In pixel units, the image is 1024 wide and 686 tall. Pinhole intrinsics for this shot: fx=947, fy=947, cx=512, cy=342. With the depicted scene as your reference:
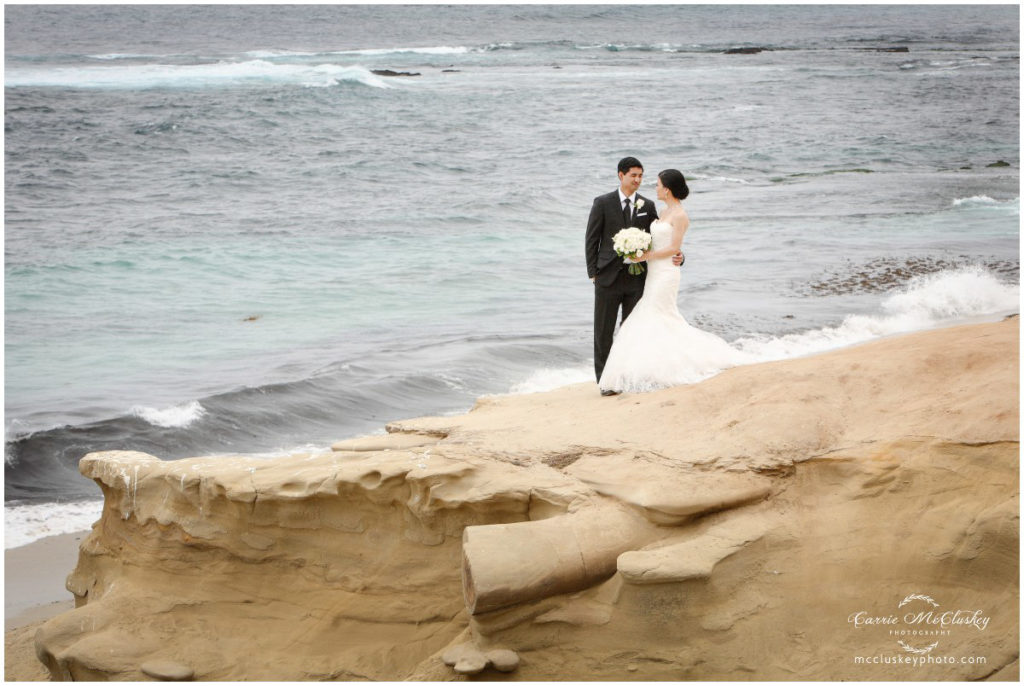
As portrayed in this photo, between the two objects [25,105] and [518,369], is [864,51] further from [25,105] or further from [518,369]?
[518,369]

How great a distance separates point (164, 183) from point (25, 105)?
11.4 meters

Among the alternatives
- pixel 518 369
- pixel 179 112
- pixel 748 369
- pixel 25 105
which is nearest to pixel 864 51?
pixel 179 112

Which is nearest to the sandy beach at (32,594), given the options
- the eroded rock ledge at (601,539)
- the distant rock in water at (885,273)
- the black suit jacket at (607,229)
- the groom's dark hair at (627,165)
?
the eroded rock ledge at (601,539)

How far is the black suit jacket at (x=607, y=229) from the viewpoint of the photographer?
23.0ft

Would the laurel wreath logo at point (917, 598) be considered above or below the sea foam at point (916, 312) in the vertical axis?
above

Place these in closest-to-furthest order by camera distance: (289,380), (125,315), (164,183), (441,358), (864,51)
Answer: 1. (289,380)
2. (441,358)
3. (125,315)
4. (164,183)
5. (864,51)

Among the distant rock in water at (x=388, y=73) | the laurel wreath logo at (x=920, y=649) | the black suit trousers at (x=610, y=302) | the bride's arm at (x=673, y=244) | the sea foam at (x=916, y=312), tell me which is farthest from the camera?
the distant rock in water at (x=388, y=73)

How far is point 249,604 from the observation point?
562 centimetres

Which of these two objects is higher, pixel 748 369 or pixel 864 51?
pixel 864 51

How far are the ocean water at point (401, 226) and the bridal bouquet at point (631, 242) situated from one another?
5326 millimetres

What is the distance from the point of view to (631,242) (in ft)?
22.0

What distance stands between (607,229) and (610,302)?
563 millimetres

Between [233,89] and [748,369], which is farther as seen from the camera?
[233,89]

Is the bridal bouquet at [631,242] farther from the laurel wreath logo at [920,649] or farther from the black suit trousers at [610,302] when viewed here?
the laurel wreath logo at [920,649]
